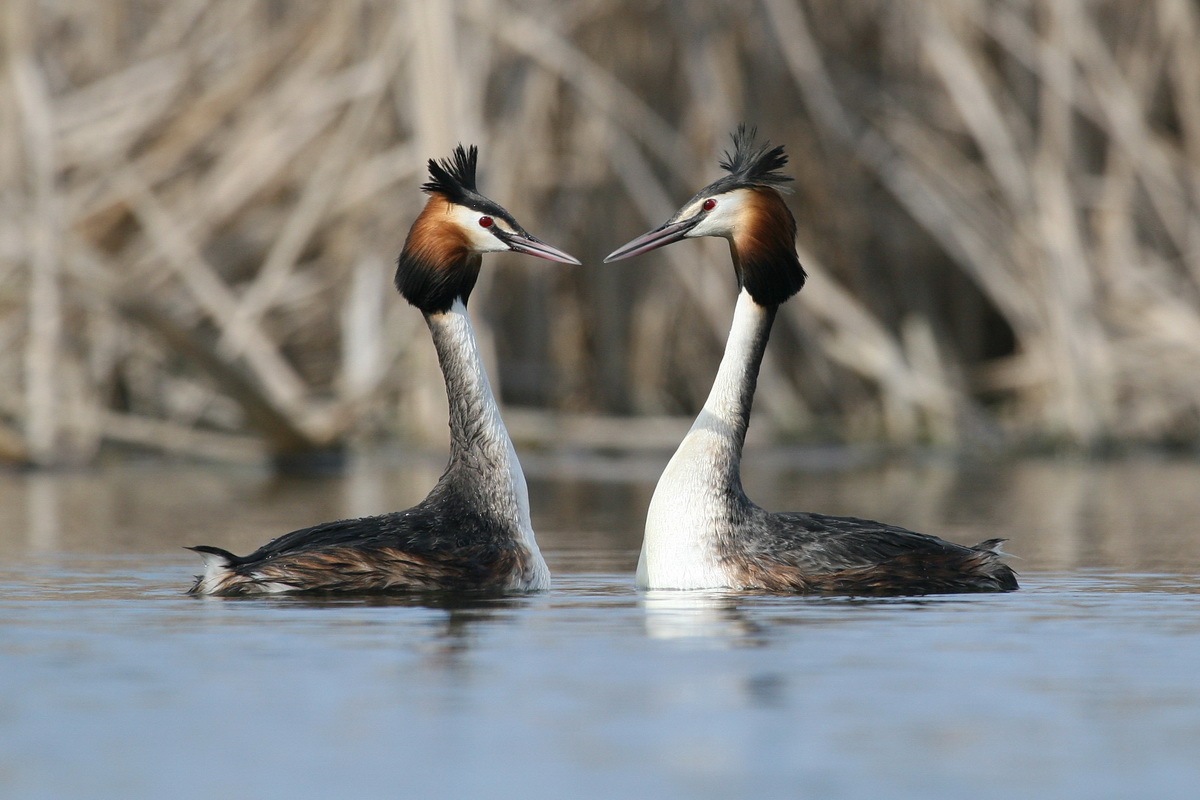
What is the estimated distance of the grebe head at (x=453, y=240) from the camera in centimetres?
772

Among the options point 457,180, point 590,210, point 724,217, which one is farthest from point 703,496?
point 590,210

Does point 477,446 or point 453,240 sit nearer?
point 477,446

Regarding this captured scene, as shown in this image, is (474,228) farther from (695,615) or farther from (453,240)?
(695,615)

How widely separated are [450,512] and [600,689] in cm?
249

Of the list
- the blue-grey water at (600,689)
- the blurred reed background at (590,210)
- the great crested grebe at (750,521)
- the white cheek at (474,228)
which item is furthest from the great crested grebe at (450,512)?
the blurred reed background at (590,210)

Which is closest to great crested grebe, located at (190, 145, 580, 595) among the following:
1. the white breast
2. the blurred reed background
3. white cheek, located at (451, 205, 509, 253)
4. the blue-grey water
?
white cheek, located at (451, 205, 509, 253)

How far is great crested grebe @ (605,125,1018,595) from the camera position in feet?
23.7

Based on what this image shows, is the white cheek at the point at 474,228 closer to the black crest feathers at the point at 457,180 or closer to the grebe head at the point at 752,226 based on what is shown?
the black crest feathers at the point at 457,180

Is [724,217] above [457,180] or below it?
below

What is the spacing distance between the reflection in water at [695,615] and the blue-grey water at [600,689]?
0.08 ft

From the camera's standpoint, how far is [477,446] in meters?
7.65

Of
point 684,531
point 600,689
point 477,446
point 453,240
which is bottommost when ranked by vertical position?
point 600,689

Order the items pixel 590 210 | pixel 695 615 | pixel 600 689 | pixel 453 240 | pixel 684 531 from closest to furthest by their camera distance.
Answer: pixel 600 689, pixel 695 615, pixel 684 531, pixel 453 240, pixel 590 210

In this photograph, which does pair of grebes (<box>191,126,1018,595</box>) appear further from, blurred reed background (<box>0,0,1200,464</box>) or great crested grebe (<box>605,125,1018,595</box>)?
blurred reed background (<box>0,0,1200,464</box>)
